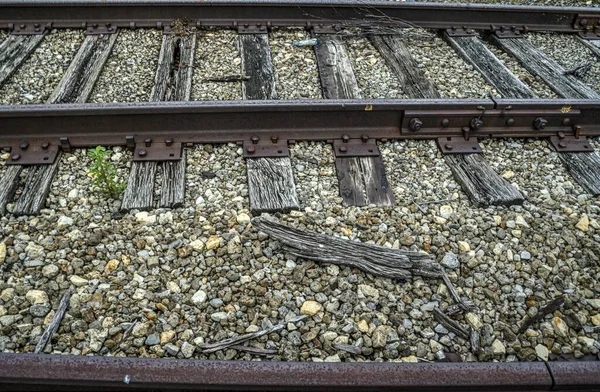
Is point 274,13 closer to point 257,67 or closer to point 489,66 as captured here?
point 257,67

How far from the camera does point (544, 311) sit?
280 centimetres

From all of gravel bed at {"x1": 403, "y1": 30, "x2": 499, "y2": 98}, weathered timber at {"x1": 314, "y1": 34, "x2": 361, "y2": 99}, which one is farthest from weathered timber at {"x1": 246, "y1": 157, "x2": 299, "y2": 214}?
gravel bed at {"x1": 403, "y1": 30, "x2": 499, "y2": 98}

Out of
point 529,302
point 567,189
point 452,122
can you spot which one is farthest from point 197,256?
point 567,189

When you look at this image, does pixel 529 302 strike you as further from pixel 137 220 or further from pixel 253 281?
pixel 137 220

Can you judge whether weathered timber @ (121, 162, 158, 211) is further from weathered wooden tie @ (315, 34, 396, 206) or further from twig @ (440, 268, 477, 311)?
twig @ (440, 268, 477, 311)

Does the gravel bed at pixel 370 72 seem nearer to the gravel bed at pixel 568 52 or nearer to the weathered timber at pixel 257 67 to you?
the weathered timber at pixel 257 67

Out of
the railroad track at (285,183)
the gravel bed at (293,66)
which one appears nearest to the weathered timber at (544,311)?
the railroad track at (285,183)

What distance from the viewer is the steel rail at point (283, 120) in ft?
12.2

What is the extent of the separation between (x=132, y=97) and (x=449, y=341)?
3.36 meters

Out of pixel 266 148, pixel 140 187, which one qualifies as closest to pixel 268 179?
pixel 266 148

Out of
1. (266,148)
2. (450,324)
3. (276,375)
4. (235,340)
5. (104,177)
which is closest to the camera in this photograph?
→ (276,375)

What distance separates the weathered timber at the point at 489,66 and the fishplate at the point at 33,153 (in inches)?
158

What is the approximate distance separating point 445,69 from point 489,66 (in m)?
0.48

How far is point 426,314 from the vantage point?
277 centimetres
